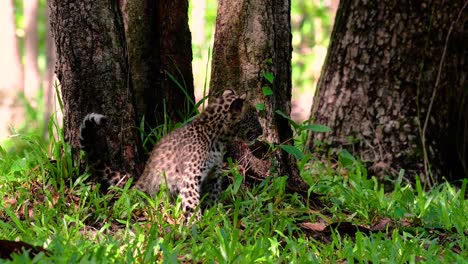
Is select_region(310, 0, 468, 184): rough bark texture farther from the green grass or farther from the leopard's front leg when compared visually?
the leopard's front leg

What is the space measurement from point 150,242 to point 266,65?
1919mm

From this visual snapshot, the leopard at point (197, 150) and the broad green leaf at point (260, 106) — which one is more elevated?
the broad green leaf at point (260, 106)

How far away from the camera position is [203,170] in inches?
231

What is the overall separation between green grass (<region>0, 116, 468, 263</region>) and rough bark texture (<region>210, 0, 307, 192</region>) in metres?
0.45

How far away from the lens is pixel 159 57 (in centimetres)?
669

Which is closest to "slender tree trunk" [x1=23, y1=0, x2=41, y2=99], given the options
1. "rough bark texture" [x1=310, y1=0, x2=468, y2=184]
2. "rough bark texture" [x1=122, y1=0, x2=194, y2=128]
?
"rough bark texture" [x1=310, y1=0, x2=468, y2=184]

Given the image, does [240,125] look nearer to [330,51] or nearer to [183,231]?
[183,231]

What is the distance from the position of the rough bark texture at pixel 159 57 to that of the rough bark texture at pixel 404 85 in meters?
1.70

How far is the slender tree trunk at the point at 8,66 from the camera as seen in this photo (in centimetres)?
1237

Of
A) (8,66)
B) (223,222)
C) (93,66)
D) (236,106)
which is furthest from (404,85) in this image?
(8,66)

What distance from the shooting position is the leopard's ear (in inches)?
237

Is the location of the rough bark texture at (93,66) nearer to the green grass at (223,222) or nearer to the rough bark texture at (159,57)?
the green grass at (223,222)

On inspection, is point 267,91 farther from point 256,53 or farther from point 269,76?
point 256,53

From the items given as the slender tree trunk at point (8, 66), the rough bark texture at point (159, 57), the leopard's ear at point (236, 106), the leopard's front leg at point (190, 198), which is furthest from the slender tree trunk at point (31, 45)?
the leopard's front leg at point (190, 198)
